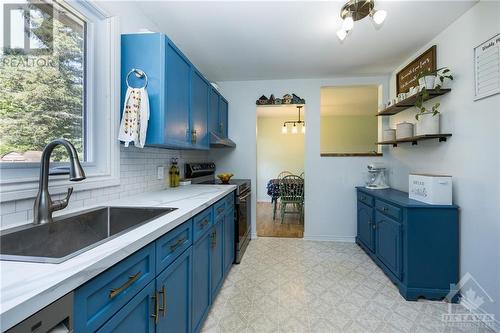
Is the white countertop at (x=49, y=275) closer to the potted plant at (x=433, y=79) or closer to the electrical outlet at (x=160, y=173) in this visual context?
the electrical outlet at (x=160, y=173)

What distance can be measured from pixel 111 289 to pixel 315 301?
179 centimetres

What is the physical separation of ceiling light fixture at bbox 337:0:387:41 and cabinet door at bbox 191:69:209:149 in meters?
1.35

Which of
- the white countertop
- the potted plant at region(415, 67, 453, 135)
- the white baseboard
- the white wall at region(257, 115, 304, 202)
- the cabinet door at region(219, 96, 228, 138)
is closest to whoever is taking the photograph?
the white countertop

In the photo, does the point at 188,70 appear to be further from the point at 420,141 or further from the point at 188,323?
the point at 420,141

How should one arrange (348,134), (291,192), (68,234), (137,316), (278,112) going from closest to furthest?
(137,316)
(68,234)
(291,192)
(278,112)
(348,134)

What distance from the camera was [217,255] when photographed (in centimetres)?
205

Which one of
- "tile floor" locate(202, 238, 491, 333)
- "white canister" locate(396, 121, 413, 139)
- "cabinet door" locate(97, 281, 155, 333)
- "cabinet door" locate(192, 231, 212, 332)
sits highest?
"white canister" locate(396, 121, 413, 139)

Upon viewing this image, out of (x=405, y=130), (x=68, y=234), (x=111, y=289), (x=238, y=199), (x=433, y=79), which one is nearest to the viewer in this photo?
(x=111, y=289)

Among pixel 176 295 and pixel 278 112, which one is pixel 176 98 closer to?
pixel 176 295

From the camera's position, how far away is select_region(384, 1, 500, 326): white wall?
1722 millimetres

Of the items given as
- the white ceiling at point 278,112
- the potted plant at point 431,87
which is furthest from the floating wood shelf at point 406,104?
the white ceiling at point 278,112

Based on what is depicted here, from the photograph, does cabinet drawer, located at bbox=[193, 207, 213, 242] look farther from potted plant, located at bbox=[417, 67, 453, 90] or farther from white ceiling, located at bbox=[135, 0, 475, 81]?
potted plant, located at bbox=[417, 67, 453, 90]

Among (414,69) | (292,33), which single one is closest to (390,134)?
(414,69)

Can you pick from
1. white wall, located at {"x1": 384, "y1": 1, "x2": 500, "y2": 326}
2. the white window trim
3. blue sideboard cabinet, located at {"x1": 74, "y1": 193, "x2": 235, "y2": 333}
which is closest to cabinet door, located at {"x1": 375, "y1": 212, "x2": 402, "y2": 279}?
white wall, located at {"x1": 384, "y1": 1, "x2": 500, "y2": 326}
